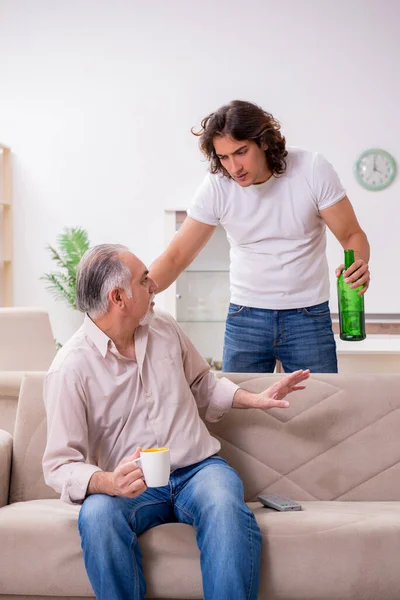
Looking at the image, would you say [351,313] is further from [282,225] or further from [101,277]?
[101,277]

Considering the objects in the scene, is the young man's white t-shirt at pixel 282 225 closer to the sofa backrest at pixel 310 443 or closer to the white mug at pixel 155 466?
the sofa backrest at pixel 310 443

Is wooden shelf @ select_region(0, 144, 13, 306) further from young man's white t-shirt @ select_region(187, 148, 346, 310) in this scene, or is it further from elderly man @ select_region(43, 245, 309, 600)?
elderly man @ select_region(43, 245, 309, 600)

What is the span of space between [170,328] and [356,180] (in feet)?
12.7

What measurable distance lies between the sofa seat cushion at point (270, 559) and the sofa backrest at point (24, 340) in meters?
1.53

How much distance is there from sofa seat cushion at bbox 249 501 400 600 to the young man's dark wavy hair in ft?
3.75

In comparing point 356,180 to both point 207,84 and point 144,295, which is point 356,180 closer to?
point 207,84

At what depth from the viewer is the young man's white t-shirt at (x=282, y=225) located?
255cm

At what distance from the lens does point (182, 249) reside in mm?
2732

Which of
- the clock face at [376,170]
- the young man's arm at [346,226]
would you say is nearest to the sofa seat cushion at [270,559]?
the young man's arm at [346,226]

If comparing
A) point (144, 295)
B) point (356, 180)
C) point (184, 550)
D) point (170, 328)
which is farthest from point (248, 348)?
point (356, 180)

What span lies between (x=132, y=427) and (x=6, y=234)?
14.3 ft

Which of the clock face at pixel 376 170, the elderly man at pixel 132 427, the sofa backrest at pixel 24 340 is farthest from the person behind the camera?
the clock face at pixel 376 170

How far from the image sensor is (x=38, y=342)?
351 cm

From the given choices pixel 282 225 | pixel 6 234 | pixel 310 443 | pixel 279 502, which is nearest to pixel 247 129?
pixel 282 225
